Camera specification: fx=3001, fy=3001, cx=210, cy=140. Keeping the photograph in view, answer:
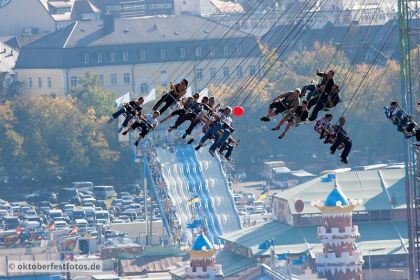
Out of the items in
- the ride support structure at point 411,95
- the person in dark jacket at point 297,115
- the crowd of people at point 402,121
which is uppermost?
the person in dark jacket at point 297,115

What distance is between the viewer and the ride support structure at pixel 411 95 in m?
158

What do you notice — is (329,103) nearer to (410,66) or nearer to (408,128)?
(408,128)

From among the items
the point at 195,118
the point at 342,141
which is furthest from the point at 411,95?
the point at 342,141

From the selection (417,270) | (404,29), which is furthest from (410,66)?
(417,270)

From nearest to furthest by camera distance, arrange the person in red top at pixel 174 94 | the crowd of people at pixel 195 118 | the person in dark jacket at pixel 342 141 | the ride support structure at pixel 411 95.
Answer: the person in dark jacket at pixel 342 141, the person in red top at pixel 174 94, the crowd of people at pixel 195 118, the ride support structure at pixel 411 95

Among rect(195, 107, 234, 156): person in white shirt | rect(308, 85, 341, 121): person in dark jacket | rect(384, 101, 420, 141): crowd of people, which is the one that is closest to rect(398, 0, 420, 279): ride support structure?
rect(195, 107, 234, 156): person in white shirt

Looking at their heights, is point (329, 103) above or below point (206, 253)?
above

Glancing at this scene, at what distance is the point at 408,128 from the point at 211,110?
9159 millimetres

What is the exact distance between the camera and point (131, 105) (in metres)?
123

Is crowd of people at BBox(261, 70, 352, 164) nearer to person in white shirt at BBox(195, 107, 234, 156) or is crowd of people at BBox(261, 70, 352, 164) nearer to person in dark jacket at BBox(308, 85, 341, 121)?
person in dark jacket at BBox(308, 85, 341, 121)

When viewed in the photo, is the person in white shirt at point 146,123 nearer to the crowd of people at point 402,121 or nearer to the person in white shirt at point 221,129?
the person in white shirt at point 221,129

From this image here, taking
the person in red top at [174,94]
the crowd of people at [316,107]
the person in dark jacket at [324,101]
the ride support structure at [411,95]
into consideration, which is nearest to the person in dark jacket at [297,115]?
the crowd of people at [316,107]

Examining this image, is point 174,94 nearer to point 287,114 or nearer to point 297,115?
point 287,114

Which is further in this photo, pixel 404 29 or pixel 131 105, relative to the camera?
pixel 404 29
